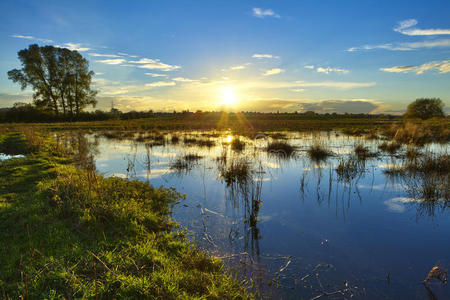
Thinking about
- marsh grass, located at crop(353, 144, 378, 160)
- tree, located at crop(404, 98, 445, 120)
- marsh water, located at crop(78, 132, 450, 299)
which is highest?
tree, located at crop(404, 98, 445, 120)

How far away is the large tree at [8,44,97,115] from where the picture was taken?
144ft

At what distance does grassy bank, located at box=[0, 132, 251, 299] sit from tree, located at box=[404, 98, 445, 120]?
86.0 metres

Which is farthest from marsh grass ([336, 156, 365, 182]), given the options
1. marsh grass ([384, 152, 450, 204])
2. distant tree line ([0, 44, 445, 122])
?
distant tree line ([0, 44, 445, 122])

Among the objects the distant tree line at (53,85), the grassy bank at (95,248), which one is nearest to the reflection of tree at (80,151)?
the grassy bank at (95,248)

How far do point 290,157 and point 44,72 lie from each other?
50860 mm

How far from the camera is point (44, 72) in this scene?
1789 inches

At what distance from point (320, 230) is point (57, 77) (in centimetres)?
5550

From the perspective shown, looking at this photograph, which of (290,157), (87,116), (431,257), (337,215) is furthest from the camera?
(87,116)

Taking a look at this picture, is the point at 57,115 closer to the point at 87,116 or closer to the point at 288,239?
the point at 87,116

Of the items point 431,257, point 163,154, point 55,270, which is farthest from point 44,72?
point 431,257

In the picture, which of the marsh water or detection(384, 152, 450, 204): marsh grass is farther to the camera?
detection(384, 152, 450, 204): marsh grass

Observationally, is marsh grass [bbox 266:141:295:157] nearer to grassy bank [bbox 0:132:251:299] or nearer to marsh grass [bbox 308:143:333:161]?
marsh grass [bbox 308:143:333:161]

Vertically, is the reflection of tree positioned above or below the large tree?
below

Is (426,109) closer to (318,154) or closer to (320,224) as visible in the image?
(318,154)
